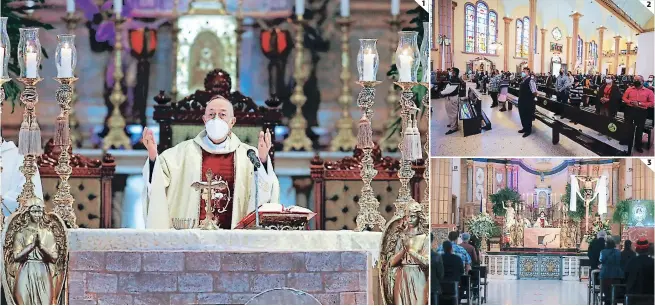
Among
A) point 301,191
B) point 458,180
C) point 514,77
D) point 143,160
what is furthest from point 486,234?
point 143,160

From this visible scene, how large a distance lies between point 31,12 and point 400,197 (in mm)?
3445

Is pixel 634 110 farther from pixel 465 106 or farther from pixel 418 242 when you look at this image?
pixel 418 242

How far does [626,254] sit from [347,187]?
240cm

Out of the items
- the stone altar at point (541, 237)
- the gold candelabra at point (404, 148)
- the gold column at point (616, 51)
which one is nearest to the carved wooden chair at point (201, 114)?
the gold candelabra at point (404, 148)

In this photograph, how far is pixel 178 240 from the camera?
8.20 m

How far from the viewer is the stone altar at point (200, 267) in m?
8.09

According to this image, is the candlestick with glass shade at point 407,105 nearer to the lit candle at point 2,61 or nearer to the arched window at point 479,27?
the arched window at point 479,27

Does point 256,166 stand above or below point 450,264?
above

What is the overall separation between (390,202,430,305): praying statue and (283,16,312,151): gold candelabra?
1550 mm

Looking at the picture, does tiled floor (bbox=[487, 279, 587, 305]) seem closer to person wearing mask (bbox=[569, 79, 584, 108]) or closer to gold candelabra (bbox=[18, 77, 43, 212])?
person wearing mask (bbox=[569, 79, 584, 108])

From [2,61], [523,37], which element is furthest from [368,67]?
[2,61]

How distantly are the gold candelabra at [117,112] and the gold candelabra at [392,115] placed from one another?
2.09 meters

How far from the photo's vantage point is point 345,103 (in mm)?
10055

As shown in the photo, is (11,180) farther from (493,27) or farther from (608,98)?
(608,98)
